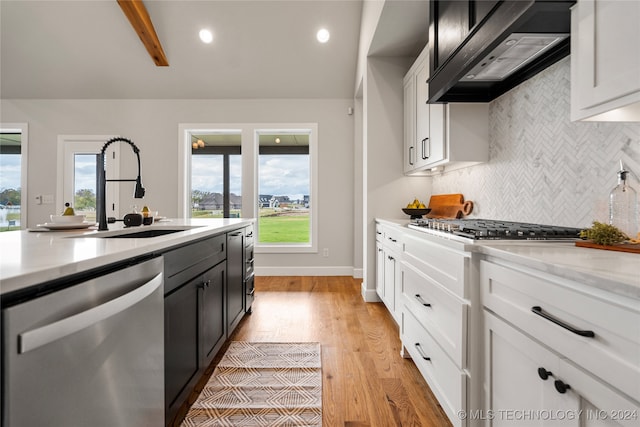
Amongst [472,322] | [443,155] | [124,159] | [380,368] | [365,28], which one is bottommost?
[380,368]

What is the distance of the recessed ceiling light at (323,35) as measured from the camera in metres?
3.87

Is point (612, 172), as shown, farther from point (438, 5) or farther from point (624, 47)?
point (438, 5)

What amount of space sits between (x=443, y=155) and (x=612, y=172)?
3.69ft

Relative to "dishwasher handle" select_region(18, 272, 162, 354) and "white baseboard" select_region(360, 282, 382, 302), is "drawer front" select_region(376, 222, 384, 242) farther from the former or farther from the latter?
"dishwasher handle" select_region(18, 272, 162, 354)

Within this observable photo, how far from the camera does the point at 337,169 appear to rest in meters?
4.54

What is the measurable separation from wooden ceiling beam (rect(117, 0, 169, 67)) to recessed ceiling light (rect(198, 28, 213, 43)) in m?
0.55

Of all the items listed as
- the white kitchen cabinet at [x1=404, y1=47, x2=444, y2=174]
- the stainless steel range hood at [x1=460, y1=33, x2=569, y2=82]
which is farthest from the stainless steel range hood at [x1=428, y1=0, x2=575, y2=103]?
the white kitchen cabinet at [x1=404, y1=47, x2=444, y2=174]

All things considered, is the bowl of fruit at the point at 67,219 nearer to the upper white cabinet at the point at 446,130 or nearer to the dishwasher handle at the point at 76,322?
the dishwasher handle at the point at 76,322

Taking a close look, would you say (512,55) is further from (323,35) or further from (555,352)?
(323,35)

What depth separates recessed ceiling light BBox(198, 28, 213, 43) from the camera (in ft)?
12.8

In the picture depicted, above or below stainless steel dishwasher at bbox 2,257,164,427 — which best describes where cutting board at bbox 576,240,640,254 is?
above

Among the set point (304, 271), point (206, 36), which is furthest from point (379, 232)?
point (206, 36)

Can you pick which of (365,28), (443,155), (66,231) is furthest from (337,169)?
(66,231)

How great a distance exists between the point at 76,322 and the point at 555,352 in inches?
46.6
